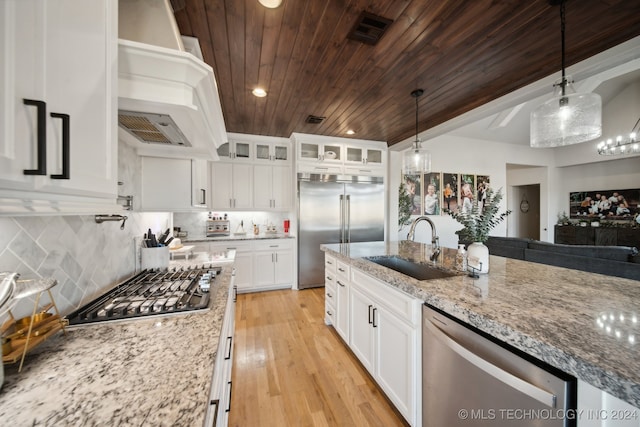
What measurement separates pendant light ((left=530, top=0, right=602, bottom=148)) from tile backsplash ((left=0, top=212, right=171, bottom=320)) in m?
2.78

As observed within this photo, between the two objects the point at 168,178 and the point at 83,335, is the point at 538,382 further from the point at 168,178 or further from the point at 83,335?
the point at 168,178

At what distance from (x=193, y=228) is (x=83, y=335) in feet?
10.5

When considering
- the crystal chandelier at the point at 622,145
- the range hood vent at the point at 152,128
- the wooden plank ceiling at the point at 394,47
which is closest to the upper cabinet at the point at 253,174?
the wooden plank ceiling at the point at 394,47

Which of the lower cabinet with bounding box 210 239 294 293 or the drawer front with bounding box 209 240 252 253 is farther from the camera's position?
the lower cabinet with bounding box 210 239 294 293

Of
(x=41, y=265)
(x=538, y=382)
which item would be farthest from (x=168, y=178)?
(x=538, y=382)

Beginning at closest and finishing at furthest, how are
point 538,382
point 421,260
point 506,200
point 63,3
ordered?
point 63,3 → point 538,382 → point 421,260 → point 506,200

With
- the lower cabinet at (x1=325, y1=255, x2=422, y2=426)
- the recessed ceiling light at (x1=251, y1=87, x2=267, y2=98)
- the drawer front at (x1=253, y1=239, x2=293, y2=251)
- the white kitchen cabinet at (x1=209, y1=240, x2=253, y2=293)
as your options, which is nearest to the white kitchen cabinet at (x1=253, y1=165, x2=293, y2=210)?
the drawer front at (x1=253, y1=239, x2=293, y2=251)

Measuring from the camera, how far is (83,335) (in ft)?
2.80

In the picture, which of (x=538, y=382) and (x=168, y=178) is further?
(x=168, y=178)

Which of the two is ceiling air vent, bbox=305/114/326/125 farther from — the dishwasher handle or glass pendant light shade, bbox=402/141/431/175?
the dishwasher handle

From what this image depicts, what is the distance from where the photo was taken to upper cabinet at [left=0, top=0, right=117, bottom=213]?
0.48 metres

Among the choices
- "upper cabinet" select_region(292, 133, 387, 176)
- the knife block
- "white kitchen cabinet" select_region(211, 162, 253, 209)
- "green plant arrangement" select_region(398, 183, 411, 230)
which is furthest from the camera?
"green plant arrangement" select_region(398, 183, 411, 230)

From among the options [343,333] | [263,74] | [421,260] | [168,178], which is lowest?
[343,333]

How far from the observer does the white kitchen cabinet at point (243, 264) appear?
361 cm
